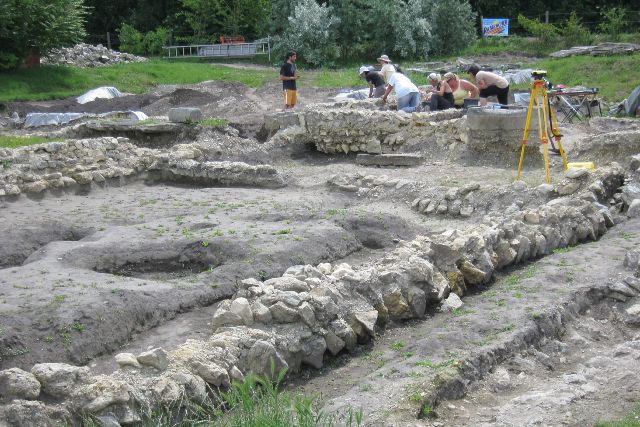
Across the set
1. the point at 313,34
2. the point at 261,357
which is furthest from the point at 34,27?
the point at 261,357

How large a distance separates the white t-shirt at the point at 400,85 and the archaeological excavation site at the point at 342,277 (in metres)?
1.50

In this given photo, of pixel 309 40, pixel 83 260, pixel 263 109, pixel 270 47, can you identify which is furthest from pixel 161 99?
pixel 83 260

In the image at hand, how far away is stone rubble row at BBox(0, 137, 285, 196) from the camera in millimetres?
13086

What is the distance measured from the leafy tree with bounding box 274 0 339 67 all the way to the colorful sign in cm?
678

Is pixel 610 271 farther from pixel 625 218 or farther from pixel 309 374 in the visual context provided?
pixel 309 374

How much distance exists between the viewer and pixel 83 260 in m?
9.16

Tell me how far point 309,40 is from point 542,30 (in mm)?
9039

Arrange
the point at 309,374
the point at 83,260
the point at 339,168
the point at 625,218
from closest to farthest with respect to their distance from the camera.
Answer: the point at 309,374 → the point at 83,260 → the point at 625,218 → the point at 339,168

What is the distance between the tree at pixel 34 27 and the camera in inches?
1083

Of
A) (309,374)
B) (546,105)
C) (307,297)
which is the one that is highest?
(546,105)

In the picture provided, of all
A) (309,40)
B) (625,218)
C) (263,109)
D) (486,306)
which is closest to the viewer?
(486,306)

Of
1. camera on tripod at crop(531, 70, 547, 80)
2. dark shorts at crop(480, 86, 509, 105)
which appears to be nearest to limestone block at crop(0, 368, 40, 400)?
camera on tripod at crop(531, 70, 547, 80)

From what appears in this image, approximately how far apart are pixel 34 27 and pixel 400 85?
15779 mm

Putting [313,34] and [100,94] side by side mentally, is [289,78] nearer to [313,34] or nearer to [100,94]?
[100,94]
